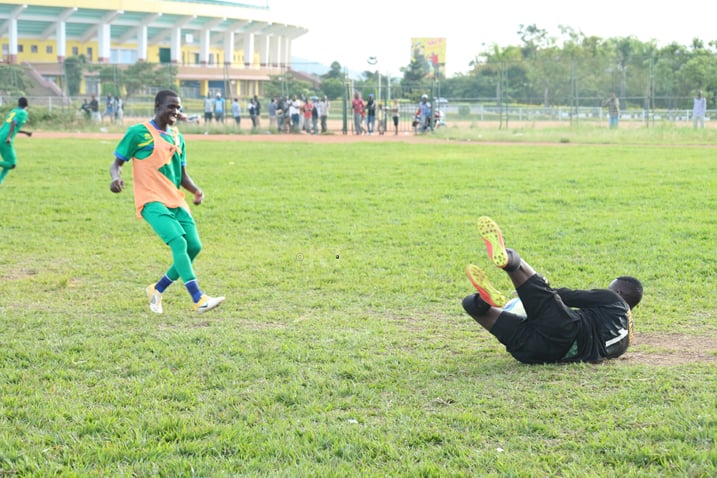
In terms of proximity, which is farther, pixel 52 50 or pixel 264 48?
pixel 264 48

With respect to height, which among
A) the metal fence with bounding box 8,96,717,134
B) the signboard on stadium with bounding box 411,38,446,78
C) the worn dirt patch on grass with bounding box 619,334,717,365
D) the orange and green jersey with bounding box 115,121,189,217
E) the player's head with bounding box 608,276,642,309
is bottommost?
the worn dirt patch on grass with bounding box 619,334,717,365

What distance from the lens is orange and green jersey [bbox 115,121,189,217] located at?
731 centimetres

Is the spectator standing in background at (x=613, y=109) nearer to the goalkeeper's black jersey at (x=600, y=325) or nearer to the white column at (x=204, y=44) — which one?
the goalkeeper's black jersey at (x=600, y=325)

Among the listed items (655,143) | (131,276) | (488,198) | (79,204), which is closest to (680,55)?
(655,143)

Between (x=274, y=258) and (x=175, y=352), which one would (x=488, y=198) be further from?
(x=175, y=352)

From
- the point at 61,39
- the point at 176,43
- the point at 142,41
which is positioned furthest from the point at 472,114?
the point at 176,43

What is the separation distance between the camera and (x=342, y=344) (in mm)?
6145

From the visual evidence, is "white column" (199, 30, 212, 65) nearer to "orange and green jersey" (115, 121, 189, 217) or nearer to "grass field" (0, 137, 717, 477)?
"grass field" (0, 137, 717, 477)

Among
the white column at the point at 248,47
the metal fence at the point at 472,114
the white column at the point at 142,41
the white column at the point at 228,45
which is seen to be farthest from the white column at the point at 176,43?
the metal fence at the point at 472,114

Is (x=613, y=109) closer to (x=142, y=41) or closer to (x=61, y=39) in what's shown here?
(x=142, y=41)

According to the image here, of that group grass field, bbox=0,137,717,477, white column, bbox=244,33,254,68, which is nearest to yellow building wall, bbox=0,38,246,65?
white column, bbox=244,33,254,68

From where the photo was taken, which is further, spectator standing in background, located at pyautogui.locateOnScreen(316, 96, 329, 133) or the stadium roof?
the stadium roof

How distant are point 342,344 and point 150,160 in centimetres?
253

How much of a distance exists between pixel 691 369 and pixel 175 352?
11.1ft
